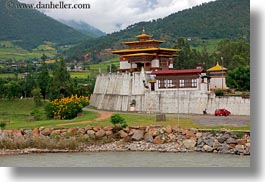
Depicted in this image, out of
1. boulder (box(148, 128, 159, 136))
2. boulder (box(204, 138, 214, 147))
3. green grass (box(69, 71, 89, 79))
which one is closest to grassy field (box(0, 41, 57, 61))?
green grass (box(69, 71, 89, 79))

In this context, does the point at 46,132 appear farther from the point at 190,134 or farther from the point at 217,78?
the point at 217,78

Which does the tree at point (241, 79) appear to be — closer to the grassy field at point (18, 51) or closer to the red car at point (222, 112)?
the red car at point (222, 112)

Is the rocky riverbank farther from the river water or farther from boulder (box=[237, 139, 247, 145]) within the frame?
the river water

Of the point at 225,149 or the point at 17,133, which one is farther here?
the point at 17,133

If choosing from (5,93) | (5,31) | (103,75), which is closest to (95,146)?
(103,75)

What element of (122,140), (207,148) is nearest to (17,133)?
(122,140)
